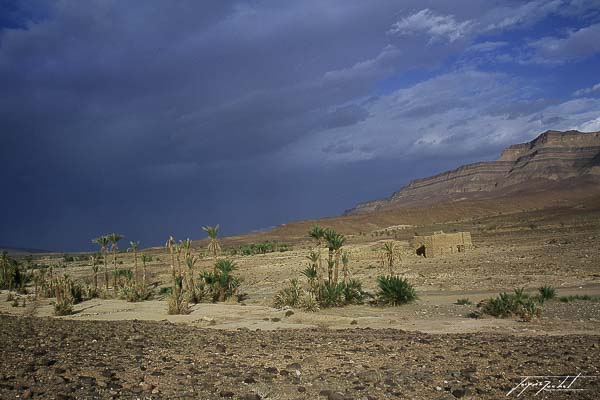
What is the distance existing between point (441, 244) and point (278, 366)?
38851 mm

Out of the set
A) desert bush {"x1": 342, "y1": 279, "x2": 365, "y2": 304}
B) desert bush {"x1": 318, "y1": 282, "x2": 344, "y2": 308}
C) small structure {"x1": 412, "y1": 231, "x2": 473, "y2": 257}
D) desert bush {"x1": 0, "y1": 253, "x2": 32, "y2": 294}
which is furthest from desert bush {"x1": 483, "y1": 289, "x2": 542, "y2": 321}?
desert bush {"x1": 0, "y1": 253, "x2": 32, "y2": 294}

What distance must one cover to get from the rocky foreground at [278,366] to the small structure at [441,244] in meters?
33.7

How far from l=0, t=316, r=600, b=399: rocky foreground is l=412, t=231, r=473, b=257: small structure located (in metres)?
33.7

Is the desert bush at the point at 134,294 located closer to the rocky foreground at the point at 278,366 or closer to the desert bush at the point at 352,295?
the desert bush at the point at 352,295

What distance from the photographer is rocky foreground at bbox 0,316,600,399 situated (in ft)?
25.0

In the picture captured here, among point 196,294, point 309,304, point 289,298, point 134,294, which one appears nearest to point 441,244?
point 289,298

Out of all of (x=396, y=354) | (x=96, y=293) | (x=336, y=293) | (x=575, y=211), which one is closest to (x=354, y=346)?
(x=396, y=354)

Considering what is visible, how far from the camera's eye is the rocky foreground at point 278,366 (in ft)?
25.0

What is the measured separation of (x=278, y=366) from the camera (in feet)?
31.5

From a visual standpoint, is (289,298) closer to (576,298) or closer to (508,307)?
(508,307)

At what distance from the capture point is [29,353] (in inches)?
369

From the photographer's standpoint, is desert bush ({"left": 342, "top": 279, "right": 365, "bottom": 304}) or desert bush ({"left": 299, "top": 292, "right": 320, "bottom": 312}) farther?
desert bush ({"left": 342, "top": 279, "right": 365, "bottom": 304})

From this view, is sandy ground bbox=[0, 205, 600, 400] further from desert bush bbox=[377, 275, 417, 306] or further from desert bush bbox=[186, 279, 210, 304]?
desert bush bbox=[186, 279, 210, 304]

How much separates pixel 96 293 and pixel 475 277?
24.0 m
